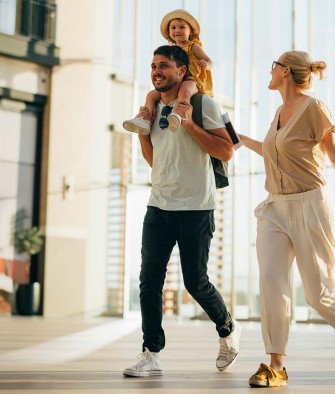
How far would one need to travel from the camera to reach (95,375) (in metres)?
3.63

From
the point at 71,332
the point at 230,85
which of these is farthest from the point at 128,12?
the point at 71,332

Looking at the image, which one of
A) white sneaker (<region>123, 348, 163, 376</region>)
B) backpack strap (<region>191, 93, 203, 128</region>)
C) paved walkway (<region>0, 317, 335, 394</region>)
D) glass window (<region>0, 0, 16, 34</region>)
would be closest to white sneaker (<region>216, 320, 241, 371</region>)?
paved walkway (<region>0, 317, 335, 394</region>)

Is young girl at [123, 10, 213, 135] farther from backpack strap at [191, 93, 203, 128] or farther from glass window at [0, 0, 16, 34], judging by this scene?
glass window at [0, 0, 16, 34]

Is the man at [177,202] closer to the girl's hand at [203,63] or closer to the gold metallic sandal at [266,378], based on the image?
the girl's hand at [203,63]

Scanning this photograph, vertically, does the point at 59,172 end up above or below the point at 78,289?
above

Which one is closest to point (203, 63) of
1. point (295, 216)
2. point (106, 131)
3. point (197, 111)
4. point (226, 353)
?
point (197, 111)

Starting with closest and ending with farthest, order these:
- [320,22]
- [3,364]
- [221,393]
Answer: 1. [221,393]
2. [3,364]
3. [320,22]

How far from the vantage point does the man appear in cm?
367

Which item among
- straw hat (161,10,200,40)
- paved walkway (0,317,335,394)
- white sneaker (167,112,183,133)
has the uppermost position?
straw hat (161,10,200,40)

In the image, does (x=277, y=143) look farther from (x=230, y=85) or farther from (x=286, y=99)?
(x=230, y=85)

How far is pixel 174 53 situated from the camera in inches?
150

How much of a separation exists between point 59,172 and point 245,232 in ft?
10.4

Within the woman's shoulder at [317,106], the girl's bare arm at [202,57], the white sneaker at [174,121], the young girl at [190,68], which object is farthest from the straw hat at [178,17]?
the woman's shoulder at [317,106]

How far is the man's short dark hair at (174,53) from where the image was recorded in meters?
3.80
